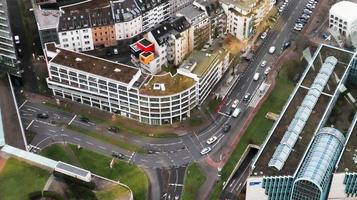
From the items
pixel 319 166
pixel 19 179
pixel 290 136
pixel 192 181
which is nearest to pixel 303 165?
pixel 319 166

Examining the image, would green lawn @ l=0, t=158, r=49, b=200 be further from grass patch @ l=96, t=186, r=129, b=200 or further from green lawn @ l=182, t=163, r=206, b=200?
green lawn @ l=182, t=163, r=206, b=200

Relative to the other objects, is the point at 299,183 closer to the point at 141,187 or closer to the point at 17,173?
the point at 141,187

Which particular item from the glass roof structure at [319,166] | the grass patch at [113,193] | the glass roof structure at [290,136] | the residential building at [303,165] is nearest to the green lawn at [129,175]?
the grass patch at [113,193]

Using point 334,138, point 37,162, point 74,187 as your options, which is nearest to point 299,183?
point 334,138

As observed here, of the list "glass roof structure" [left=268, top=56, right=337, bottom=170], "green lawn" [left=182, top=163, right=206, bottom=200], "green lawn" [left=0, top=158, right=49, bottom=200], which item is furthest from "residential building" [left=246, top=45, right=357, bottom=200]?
"green lawn" [left=0, top=158, right=49, bottom=200]

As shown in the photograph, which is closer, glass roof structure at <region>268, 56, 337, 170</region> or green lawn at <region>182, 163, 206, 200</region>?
glass roof structure at <region>268, 56, 337, 170</region>
